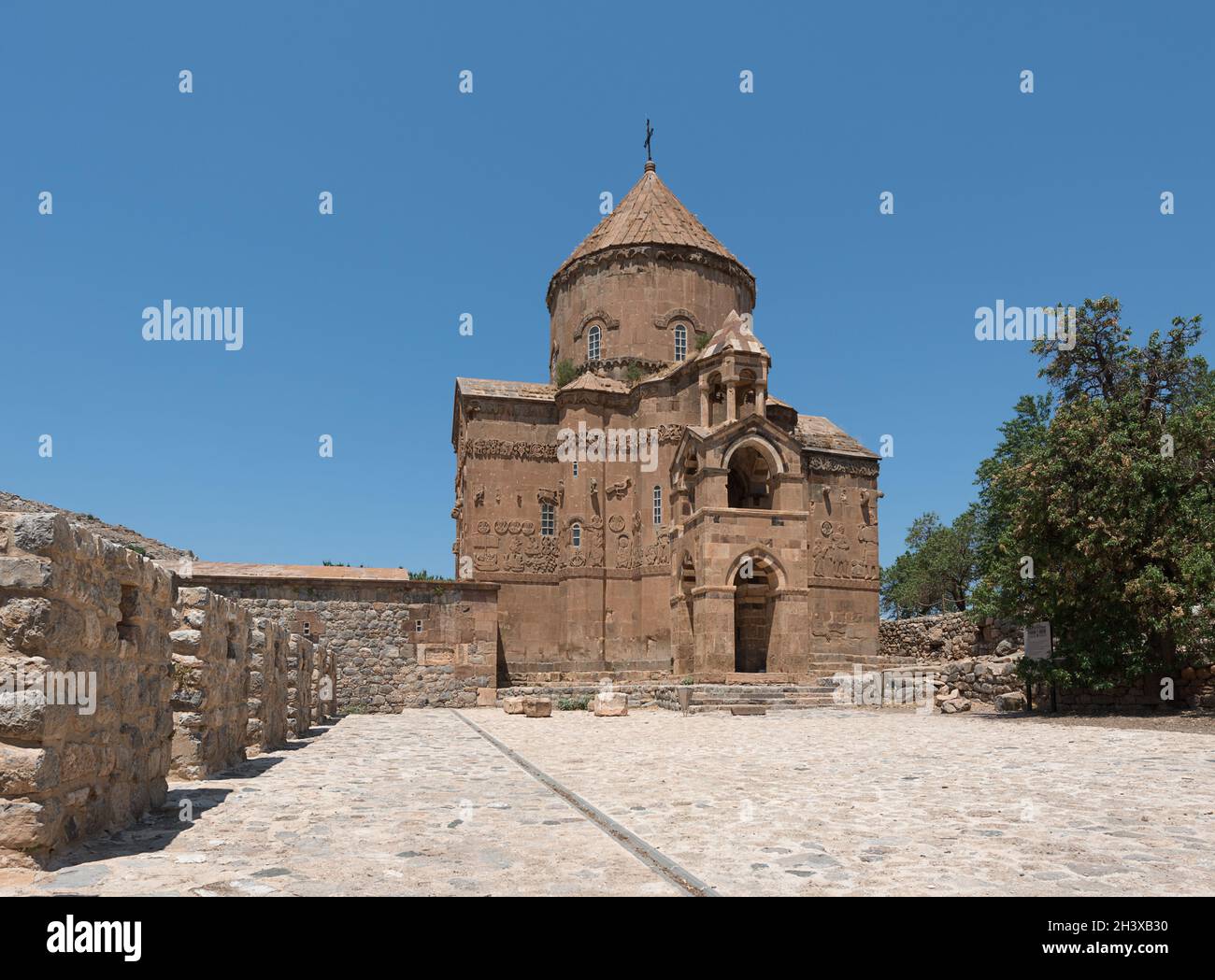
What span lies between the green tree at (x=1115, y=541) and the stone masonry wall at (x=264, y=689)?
1332 cm

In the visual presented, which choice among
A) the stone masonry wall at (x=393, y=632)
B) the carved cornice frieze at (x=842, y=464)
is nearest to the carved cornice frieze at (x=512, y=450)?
the stone masonry wall at (x=393, y=632)

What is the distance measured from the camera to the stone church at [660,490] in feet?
97.0

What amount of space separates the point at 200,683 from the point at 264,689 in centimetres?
338

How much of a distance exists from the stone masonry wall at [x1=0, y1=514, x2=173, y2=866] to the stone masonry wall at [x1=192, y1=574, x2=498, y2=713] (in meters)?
18.2

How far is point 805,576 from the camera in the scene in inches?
1160

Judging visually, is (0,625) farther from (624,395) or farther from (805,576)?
(624,395)

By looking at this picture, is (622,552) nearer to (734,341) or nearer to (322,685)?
(734,341)

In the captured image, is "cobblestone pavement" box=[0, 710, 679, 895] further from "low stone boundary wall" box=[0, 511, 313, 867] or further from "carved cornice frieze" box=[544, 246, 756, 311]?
"carved cornice frieze" box=[544, 246, 756, 311]

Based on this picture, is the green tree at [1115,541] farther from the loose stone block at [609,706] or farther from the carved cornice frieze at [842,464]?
the carved cornice frieze at [842,464]

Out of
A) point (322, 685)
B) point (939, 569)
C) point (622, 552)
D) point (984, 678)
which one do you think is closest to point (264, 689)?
point (322, 685)

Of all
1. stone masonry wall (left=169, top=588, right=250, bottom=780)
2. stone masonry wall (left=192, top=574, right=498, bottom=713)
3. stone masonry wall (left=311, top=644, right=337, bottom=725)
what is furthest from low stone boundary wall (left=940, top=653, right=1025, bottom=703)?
stone masonry wall (left=169, top=588, right=250, bottom=780)

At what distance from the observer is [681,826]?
634 centimetres
